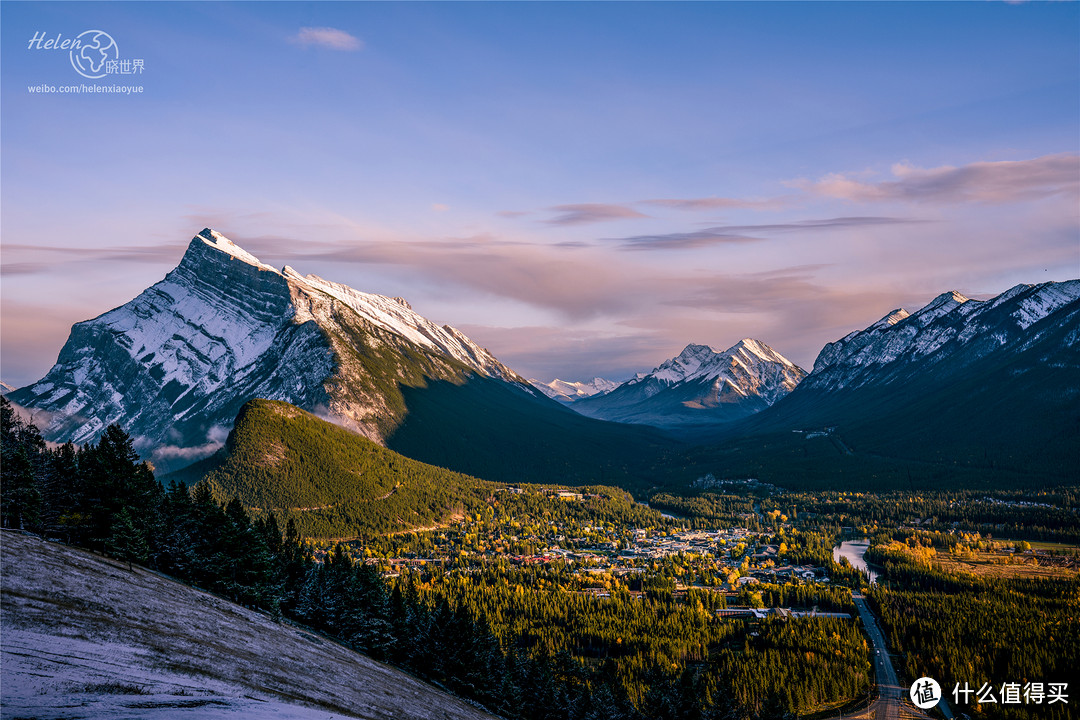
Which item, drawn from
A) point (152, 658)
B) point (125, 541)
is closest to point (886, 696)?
point (152, 658)

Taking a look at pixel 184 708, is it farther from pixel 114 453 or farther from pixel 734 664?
pixel 734 664

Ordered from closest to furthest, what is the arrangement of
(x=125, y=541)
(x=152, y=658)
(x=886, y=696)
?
1. (x=152, y=658)
2. (x=125, y=541)
3. (x=886, y=696)

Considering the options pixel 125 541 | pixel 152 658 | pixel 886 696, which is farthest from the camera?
pixel 886 696

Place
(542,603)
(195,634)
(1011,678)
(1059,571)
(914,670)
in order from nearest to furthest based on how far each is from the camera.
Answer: (195,634)
(1011,678)
(914,670)
(542,603)
(1059,571)

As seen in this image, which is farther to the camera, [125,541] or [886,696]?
Answer: [886,696]

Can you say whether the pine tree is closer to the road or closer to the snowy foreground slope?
the snowy foreground slope

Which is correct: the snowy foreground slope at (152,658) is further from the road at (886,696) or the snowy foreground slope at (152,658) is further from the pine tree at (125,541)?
the road at (886,696)

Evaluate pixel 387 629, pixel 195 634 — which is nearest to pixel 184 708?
pixel 195 634

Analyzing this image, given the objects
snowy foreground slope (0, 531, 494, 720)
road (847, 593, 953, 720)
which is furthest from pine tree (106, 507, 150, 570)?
road (847, 593, 953, 720)

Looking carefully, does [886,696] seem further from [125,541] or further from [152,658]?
[125,541]
